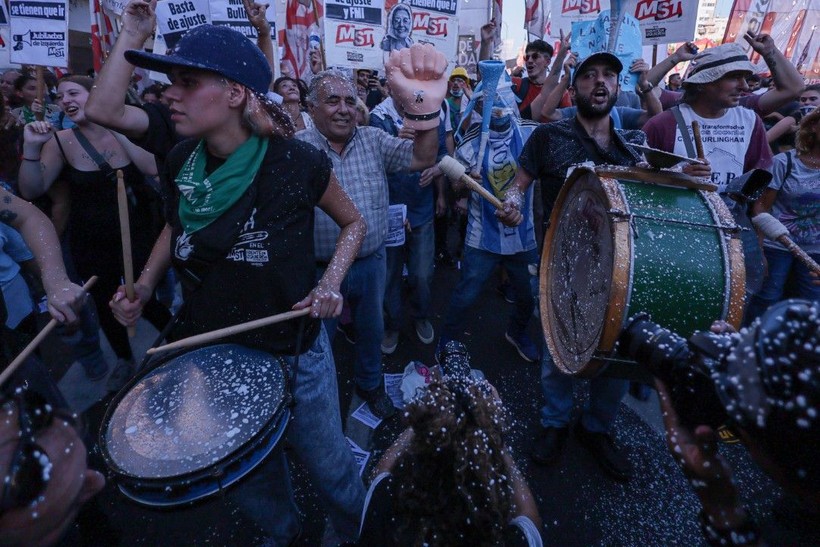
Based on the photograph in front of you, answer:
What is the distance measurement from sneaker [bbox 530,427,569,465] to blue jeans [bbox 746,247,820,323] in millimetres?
1852

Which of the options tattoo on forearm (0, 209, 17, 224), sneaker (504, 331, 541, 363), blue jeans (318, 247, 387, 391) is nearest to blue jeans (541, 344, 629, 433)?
sneaker (504, 331, 541, 363)

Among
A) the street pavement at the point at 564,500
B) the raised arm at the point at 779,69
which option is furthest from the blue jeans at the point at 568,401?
the raised arm at the point at 779,69

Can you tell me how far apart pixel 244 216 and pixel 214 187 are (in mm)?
140

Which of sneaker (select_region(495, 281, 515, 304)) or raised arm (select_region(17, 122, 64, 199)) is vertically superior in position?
raised arm (select_region(17, 122, 64, 199))

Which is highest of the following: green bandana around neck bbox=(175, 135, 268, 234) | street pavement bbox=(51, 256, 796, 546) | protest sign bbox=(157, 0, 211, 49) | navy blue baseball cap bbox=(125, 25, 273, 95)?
protest sign bbox=(157, 0, 211, 49)

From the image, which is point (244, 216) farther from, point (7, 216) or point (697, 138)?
point (697, 138)

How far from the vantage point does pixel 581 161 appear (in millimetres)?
2469

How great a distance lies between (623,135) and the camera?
2.57 meters

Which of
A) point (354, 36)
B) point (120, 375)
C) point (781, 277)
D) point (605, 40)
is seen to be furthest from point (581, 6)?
point (120, 375)

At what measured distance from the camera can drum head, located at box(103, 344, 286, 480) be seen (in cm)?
122

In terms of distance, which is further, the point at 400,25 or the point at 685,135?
the point at 400,25

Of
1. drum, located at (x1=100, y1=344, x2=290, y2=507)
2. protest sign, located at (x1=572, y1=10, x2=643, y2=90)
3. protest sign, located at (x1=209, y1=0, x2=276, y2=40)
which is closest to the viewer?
drum, located at (x1=100, y1=344, x2=290, y2=507)

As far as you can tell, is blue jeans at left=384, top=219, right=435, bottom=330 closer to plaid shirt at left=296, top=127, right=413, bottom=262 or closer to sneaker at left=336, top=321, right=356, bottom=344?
sneaker at left=336, top=321, right=356, bottom=344

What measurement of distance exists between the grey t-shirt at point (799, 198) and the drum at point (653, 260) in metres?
1.81
